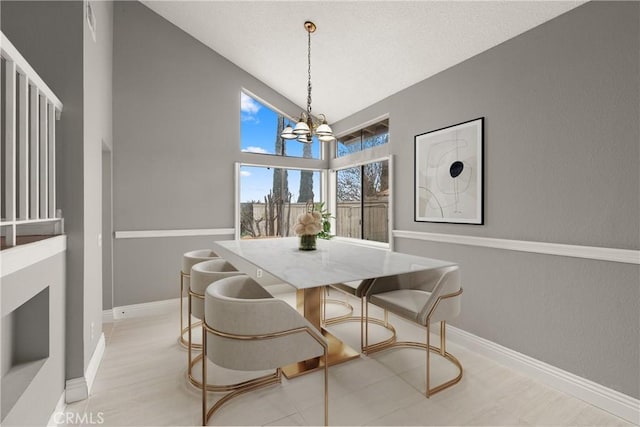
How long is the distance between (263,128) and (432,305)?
349cm

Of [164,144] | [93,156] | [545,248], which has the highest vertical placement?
[164,144]

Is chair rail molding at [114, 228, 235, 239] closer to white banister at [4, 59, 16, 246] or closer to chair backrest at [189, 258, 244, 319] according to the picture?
chair backrest at [189, 258, 244, 319]

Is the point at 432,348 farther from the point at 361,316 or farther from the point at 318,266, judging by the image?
the point at 318,266

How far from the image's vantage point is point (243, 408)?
6.14 feet

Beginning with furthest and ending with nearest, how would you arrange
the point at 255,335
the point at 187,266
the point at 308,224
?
the point at 187,266 < the point at 308,224 < the point at 255,335

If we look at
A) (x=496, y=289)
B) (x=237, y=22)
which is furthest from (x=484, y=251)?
(x=237, y=22)

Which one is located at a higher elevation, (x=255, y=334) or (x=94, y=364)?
(x=255, y=334)

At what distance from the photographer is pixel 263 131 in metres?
4.48

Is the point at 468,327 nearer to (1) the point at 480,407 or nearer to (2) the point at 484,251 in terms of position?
(2) the point at 484,251

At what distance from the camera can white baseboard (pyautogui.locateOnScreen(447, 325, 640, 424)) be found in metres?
1.82

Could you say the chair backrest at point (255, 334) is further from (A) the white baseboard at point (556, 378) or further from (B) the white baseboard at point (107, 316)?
(B) the white baseboard at point (107, 316)

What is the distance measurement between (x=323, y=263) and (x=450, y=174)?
1614mm

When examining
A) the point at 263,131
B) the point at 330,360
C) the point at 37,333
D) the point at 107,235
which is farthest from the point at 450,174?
the point at 107,235

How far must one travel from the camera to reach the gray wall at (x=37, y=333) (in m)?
1.28
